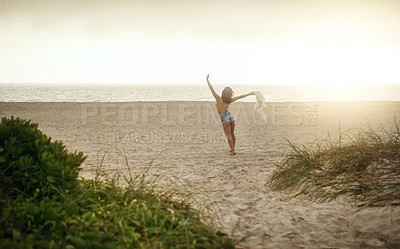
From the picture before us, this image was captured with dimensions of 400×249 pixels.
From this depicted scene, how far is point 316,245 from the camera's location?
135 inches

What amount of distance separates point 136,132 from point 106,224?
35.2 feet

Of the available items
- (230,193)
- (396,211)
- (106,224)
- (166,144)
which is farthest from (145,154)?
(396,211)

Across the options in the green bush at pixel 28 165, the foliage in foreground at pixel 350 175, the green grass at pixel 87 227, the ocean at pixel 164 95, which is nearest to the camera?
the green grass at pixel 87 227

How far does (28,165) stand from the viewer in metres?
3.13

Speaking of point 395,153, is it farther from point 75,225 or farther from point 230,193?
point 75,225

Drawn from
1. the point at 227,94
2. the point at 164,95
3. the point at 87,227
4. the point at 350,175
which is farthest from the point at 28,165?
the point at 164,95

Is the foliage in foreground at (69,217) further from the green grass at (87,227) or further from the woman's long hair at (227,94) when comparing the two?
the woman's long hair at (227,94)

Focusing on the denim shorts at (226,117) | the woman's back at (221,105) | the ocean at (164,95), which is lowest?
the denim shorts at (226,117)

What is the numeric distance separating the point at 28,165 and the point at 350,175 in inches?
191

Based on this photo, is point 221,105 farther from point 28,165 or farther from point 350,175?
point 28,165

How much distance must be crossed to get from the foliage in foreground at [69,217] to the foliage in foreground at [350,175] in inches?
88.2

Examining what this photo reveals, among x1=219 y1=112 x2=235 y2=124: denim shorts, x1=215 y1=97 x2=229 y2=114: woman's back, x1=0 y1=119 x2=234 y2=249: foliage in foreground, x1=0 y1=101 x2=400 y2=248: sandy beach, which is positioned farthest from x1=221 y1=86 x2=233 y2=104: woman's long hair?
x1=0 y1=119 x2=234 y2=249: foliage in foreground

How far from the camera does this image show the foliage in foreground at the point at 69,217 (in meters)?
2.61

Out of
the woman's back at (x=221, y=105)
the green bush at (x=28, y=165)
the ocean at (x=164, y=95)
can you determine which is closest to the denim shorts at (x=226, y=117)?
the woman's back at (x=221, y=105)
